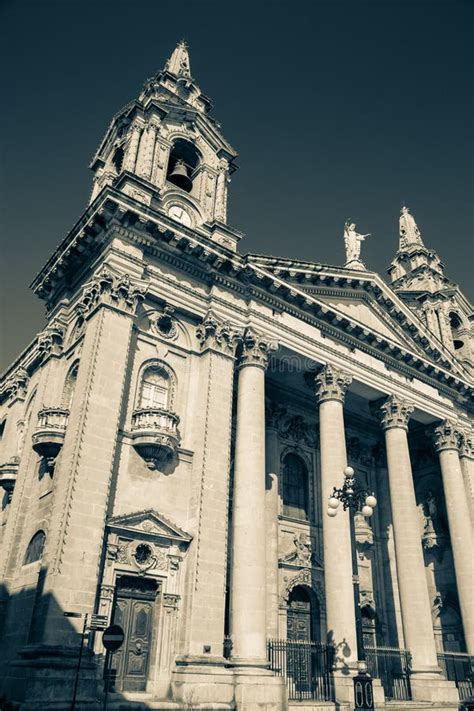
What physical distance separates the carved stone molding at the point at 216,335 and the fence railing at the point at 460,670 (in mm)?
15983

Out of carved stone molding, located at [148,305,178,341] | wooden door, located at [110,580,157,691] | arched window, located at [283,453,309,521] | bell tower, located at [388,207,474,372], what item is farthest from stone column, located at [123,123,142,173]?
bell tower, located at [388,207,474,372]

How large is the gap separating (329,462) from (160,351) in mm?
8088

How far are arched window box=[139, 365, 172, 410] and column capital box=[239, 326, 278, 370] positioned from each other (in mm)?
3367

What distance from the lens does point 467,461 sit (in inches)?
1206

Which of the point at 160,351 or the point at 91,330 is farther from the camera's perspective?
the point at 160,351

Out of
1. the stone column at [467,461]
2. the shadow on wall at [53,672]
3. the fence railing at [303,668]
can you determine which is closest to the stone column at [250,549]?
the fence railing at [303,668]

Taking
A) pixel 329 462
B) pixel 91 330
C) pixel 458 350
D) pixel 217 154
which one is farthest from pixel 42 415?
pixel 458 350

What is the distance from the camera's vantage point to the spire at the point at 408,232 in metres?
41.7

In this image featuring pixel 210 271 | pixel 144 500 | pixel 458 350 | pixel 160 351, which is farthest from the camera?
pixel 458 350

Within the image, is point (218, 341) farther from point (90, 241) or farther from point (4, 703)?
point (4, 703)

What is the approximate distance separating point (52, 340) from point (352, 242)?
1636 cm

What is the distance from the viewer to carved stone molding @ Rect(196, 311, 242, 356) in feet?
71.0

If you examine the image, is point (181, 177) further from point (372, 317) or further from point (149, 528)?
point (149, 528)

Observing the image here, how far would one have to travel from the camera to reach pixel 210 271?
22.5m
